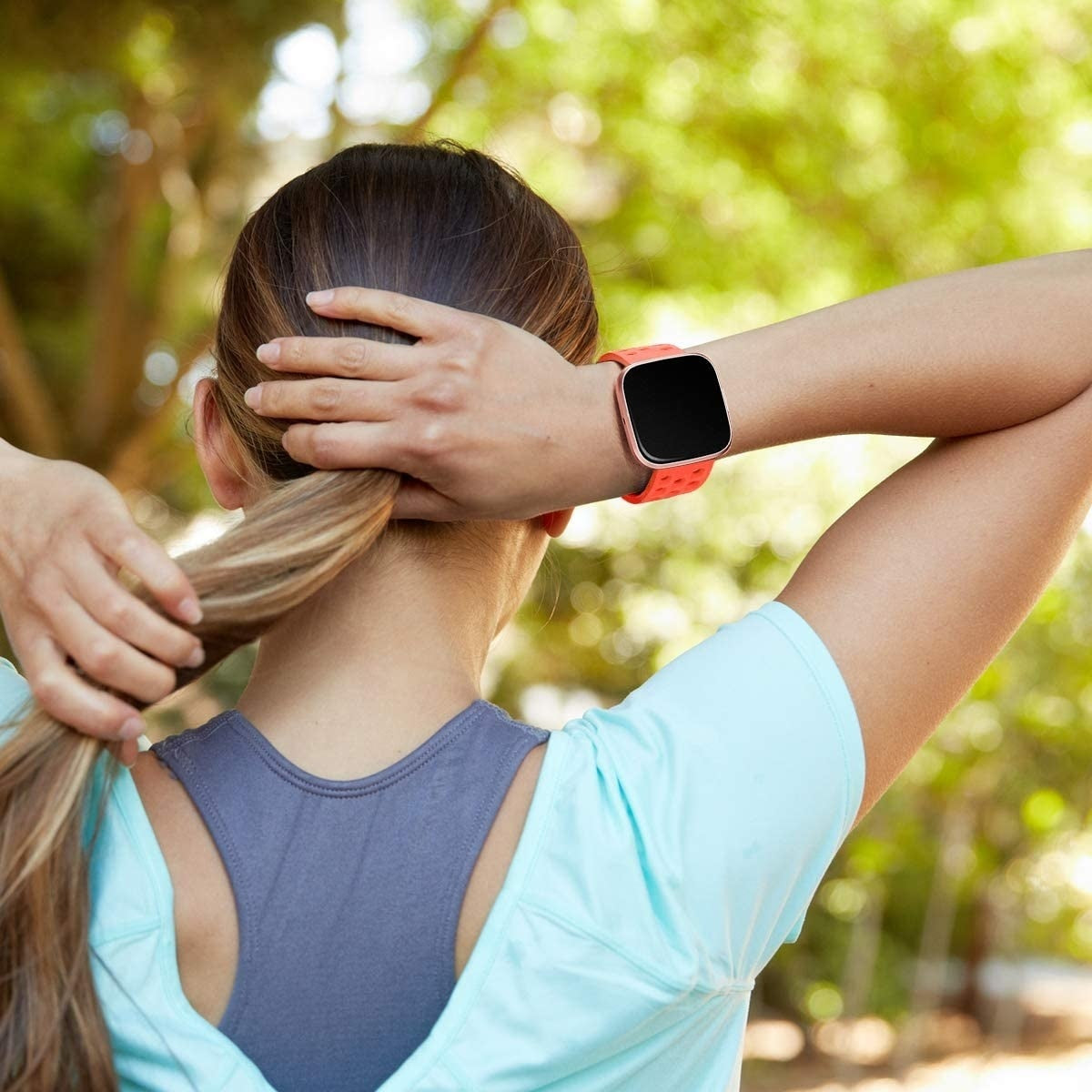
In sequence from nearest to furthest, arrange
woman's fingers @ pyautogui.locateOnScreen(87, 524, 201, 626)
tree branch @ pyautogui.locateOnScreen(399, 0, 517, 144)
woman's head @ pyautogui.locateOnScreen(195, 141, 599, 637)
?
woman's fingers @ pyautogui.locateOnScreen(87, 524, 201, 626) → woman's head @ pyautogui.locateOnScreen(195, 141, 599, 637) → tree branch @ pyautogui.locateOnScreen(399, 0, 517, 144)

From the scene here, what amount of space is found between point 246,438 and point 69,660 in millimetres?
316

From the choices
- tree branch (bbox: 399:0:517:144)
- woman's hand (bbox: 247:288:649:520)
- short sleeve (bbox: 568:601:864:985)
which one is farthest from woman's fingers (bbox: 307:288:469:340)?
tree branch (bbox: 399:0:517:144)

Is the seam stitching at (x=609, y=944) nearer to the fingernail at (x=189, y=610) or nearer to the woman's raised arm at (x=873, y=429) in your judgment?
the woman's raised arm at (x=873, y=429)

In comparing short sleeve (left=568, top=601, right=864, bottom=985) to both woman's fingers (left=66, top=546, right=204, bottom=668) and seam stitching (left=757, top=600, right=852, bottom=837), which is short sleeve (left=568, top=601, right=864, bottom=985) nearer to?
seam stitching (left=757, top=600, right=852, bottom=837)

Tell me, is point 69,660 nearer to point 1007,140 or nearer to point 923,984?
point 1007,140

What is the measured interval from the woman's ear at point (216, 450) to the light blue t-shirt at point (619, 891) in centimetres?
35

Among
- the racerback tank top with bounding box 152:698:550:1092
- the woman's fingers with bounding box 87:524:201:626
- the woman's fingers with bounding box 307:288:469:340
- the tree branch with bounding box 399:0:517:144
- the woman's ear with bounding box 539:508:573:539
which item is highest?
the tree branch with bounding box 399:0:517:144

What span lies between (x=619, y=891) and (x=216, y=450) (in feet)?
1.94

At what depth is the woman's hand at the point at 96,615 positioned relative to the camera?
0.88 meters

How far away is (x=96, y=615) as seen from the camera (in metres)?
0.89

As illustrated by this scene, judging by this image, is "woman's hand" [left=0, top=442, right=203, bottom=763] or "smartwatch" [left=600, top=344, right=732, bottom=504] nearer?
"woman's hand" [left=0, top=442, right=203, bottom=763]

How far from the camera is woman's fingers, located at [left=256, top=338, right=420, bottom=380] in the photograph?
1.01 metres

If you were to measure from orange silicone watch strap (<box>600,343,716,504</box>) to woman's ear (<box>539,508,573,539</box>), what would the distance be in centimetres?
17

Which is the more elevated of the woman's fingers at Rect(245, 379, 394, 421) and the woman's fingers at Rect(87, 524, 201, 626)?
the woman's fingers at Rect(245, 379, 394, 421)
